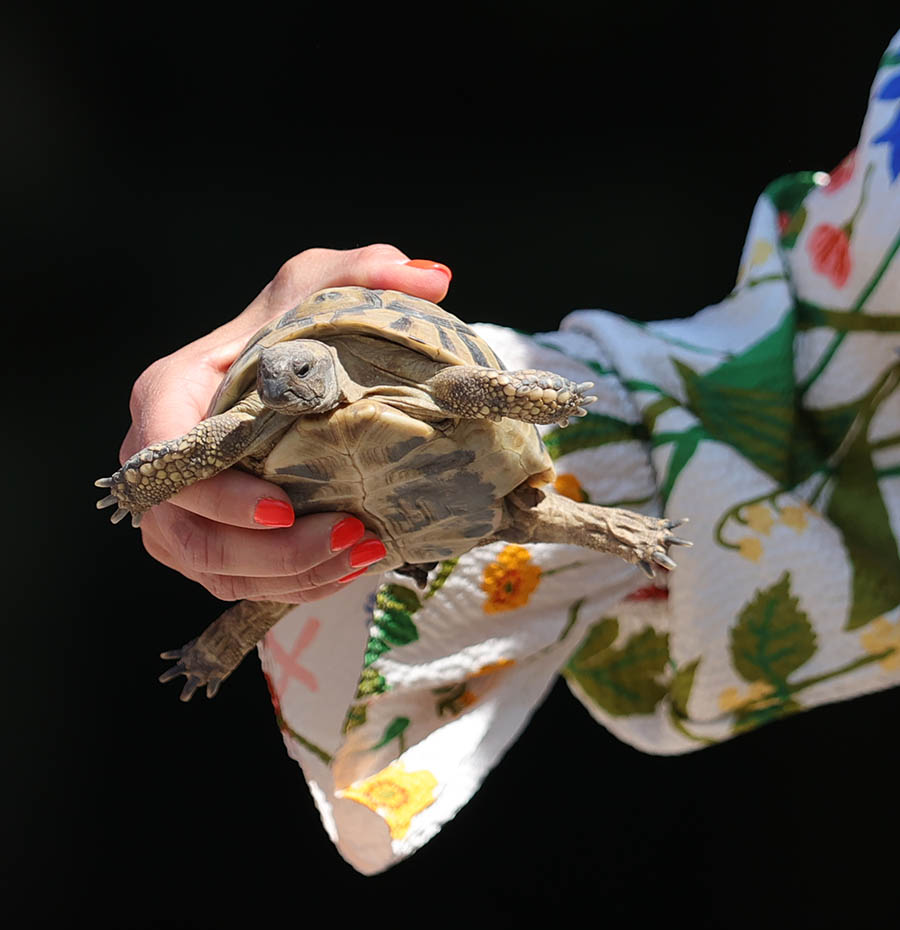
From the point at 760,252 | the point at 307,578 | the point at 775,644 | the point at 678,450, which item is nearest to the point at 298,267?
the point at 307,578

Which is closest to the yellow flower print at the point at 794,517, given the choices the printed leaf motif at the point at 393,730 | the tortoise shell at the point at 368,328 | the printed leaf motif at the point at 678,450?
the printed leaf motif at the point at 678,450

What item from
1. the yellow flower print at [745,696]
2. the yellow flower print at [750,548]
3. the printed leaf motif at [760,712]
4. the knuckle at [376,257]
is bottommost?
the printed leaf motif at [760,712]


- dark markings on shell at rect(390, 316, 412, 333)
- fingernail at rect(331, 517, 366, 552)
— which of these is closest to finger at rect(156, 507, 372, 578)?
fingernail at rect(331, 517, 366, 552)

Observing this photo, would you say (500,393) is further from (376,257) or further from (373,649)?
(373,649)

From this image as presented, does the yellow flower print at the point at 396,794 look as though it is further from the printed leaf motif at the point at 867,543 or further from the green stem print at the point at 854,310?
the green stem print at the point at 854,310

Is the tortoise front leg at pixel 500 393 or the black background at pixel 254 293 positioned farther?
the black background at pixel 254 293

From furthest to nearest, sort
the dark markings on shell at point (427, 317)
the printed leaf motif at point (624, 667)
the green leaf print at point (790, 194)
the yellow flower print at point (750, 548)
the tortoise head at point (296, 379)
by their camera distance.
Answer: the green leaf print at point (790, 194), the printed leaf motif at point (624, 667), the yellow flower print at point (750, 548), the dark markings on shell at point (427, 317), the tortoise head at point (296, 379)

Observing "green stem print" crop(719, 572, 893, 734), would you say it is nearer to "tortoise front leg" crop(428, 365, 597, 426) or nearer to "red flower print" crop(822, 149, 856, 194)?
"tortoise front leg" crop(428, 365, 597, 426)
